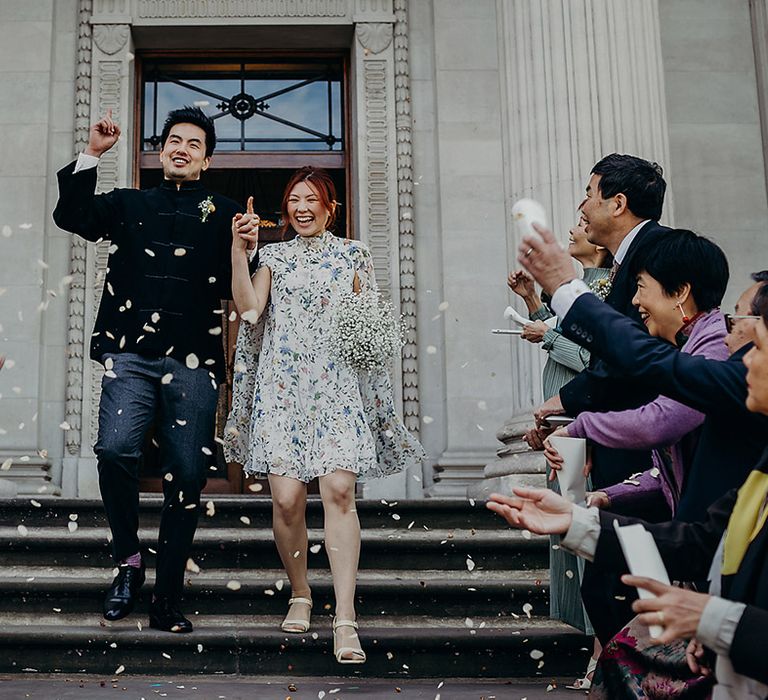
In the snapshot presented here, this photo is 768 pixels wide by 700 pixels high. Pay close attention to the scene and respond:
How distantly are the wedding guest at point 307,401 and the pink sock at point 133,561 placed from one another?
0.61 metres

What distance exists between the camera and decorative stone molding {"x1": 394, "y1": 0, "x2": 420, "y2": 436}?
906 centimetres

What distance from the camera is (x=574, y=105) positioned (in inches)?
308

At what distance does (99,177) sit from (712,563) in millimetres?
7224

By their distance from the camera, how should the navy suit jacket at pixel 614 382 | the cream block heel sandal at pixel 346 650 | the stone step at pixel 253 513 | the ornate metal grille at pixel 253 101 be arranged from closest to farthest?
the navy suit jacket at pixel 614 382 → the cream block heel sandal at pixel 346 650 → the stone step at pixel 253 513 → the ornate metal grille at pixel 253 101

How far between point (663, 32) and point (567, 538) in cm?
753

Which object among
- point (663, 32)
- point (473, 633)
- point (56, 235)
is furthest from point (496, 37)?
point (473, 633)

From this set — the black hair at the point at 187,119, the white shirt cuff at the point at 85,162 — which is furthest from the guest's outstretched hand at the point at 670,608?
the black hair at the point at 187,119

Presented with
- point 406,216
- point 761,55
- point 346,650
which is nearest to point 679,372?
point 346,650

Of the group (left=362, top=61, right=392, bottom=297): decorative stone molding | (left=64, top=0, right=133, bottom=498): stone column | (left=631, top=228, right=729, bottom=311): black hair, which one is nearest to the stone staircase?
(left=631, top=228, right=729, bottom=311): black hair

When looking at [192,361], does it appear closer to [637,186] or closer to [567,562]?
[567,562]

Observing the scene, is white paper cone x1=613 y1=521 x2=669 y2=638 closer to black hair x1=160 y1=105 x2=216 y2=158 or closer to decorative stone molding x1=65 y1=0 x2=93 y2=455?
black hair x1=160 y1=105 x2=216 y2=158

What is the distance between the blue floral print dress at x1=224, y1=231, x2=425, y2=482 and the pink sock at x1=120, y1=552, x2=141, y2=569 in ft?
2.00

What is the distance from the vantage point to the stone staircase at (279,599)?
5160mm

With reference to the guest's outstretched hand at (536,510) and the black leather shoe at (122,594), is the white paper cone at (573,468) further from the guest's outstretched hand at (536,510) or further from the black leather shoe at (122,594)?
the black leather shoe at (122,594)
